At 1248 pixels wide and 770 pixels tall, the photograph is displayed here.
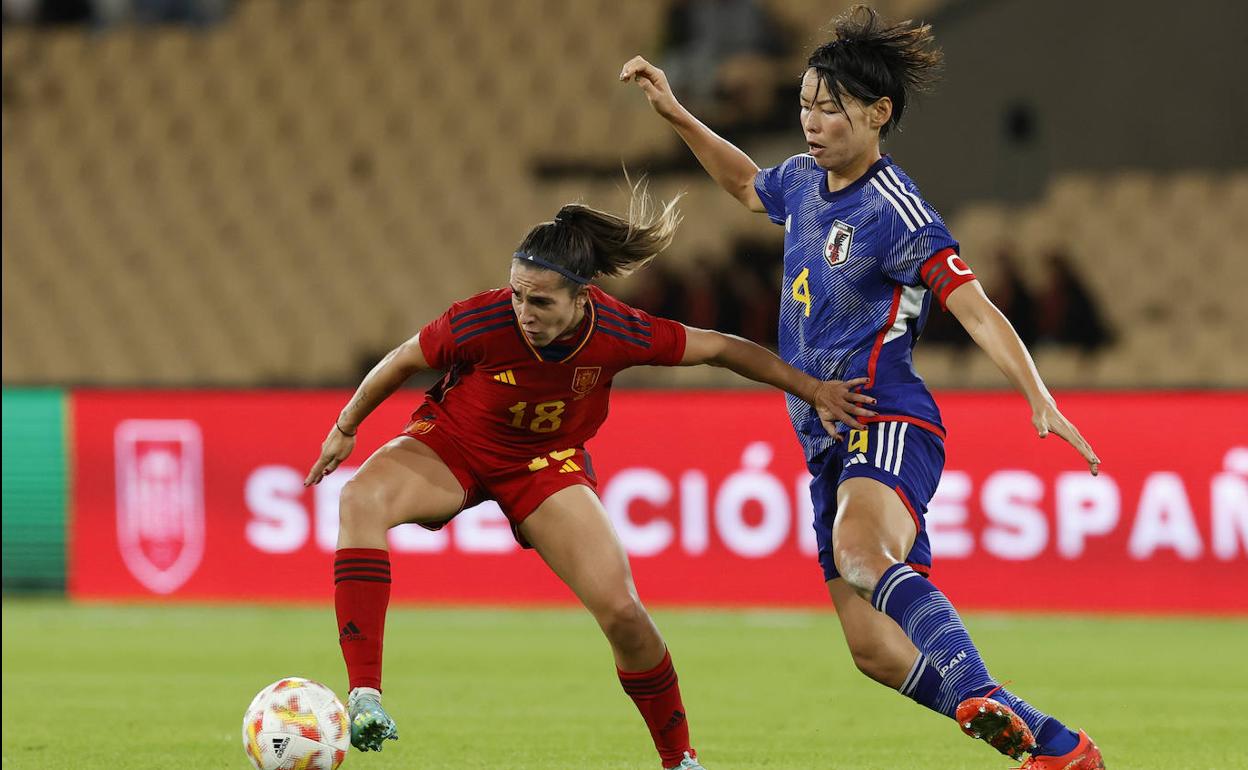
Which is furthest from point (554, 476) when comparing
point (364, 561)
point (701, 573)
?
point (701, 573)

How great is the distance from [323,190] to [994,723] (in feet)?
35.4

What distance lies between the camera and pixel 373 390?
16.5 feet

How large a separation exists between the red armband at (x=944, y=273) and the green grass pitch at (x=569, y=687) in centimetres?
160

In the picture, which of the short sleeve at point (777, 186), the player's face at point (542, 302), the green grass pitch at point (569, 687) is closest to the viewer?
the player's face at point (542, 302)

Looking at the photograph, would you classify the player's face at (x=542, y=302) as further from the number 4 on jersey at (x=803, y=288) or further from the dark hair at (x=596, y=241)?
the number 4 on jersey at (x=803, y=288)

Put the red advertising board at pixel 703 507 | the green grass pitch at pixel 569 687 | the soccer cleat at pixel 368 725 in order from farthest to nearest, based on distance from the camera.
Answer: the red advertising board at pixel 703 507
the green grass pitch at pixel 569 687
the soccer cleat at pixel 368 725

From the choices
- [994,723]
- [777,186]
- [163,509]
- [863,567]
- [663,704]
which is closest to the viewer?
[994,723]

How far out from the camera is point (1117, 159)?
1313cm

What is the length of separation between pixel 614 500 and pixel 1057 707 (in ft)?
11.9

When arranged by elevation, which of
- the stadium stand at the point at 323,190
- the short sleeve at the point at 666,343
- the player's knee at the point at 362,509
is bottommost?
the player's knee at the point at 362,509

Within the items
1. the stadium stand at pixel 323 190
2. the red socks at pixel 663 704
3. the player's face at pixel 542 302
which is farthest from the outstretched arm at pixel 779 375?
the stadium stand at pixel 323 190

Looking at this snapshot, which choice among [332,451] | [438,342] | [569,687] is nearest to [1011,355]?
[438,342]

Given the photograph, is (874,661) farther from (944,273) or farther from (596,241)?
(596,241)

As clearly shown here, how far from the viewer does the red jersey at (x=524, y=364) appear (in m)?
4.98
